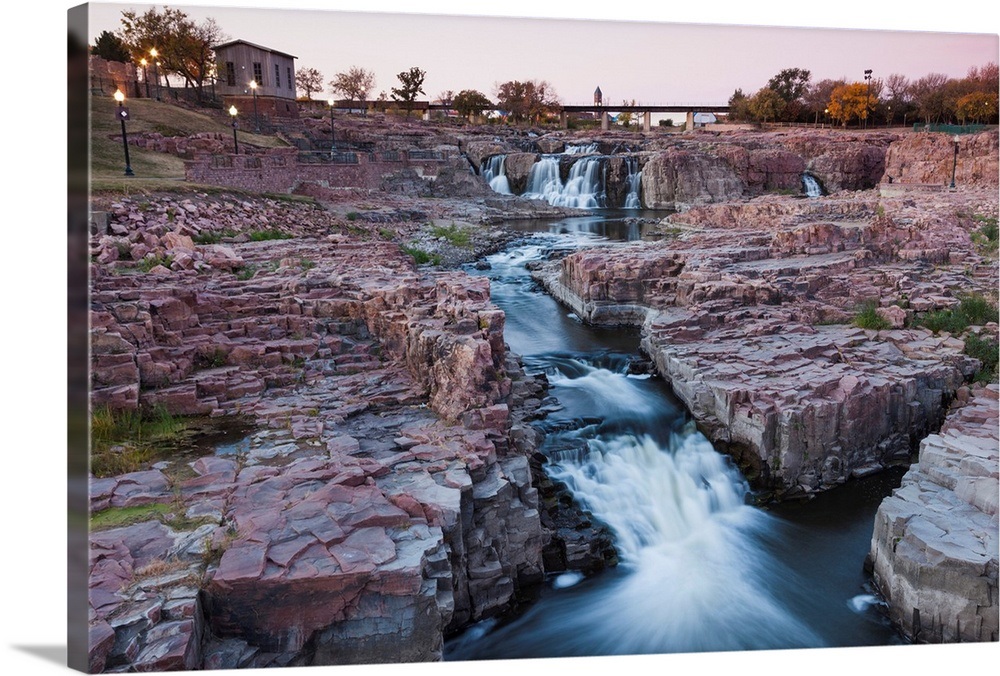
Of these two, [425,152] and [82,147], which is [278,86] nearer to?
[425,152]

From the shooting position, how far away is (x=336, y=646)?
13.2 ft

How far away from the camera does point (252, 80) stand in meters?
22.8

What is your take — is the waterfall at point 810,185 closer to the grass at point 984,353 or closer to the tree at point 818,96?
the tree at point 818,96

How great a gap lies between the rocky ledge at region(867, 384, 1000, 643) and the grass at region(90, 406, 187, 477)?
5.38m

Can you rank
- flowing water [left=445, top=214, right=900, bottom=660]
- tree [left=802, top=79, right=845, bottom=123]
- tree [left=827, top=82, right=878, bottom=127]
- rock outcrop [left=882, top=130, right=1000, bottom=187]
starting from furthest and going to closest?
rock outcrop [left=882, top=130, right=1000, bottom=187] → tree [left=802, top=79, right=845, bottom=123] → tree [left=827, top=82, right=878, bottom=127] → flowing water [left=445, top=214, right=900, bottom=660]

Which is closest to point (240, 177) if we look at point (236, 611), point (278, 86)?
point (278, 86)

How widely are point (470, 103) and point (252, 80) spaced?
7582 millimetres

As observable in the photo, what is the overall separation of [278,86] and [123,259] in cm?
1642

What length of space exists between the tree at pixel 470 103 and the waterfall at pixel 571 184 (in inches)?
120

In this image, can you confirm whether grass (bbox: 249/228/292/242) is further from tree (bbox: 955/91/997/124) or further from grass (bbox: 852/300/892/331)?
tree (bbox: 955/91/997/124)

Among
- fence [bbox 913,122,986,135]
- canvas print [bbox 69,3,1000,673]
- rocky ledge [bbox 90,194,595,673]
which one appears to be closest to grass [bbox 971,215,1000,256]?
canvas print [bbox 69,3,1000,673]

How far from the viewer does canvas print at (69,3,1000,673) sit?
4027mm

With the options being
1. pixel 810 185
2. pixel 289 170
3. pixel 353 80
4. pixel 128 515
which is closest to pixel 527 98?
pixel 289 170

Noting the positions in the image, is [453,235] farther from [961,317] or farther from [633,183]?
[633,183]
